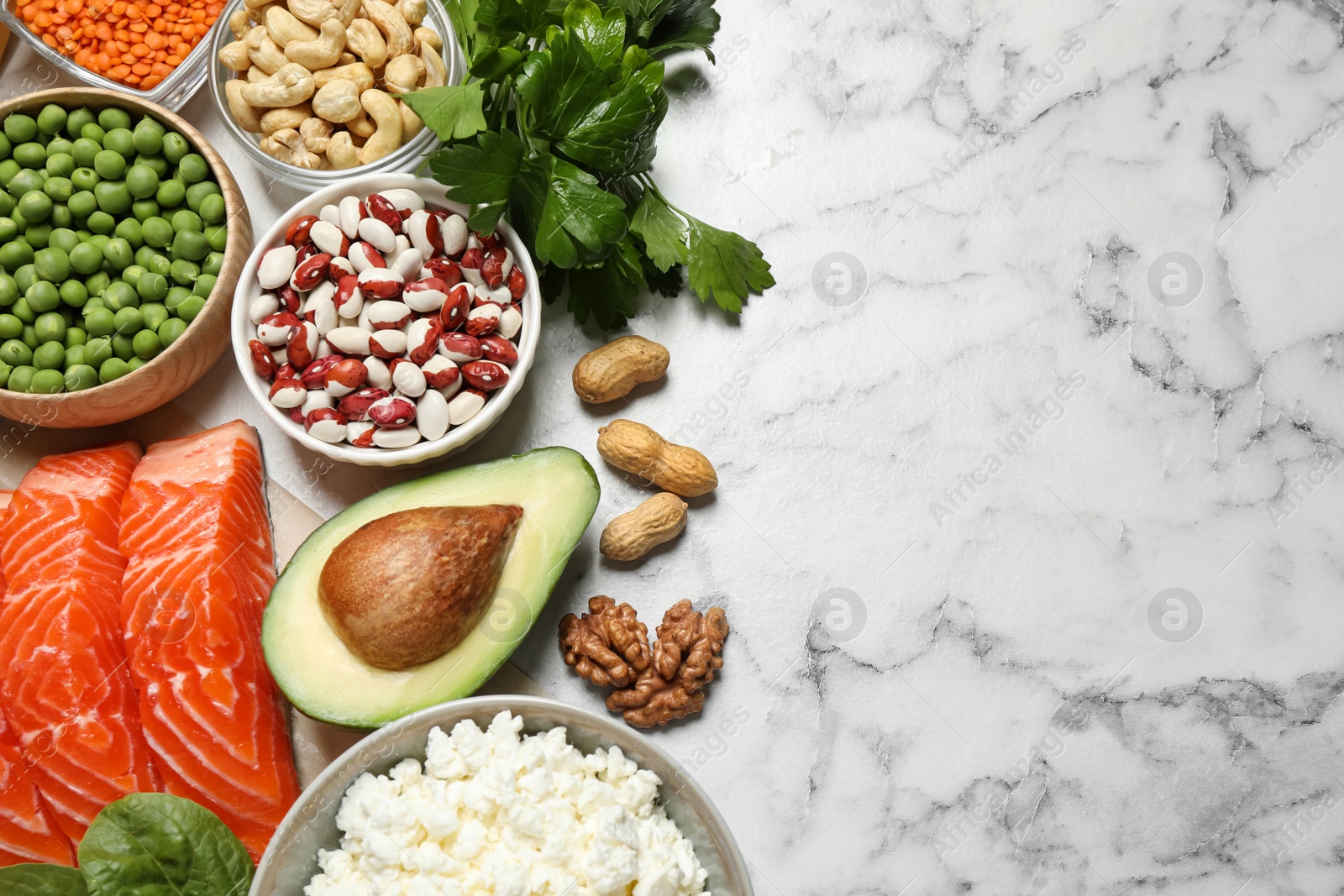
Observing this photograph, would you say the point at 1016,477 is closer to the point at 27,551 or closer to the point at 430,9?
the point at 430,9

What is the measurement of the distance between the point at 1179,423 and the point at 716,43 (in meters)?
0.95

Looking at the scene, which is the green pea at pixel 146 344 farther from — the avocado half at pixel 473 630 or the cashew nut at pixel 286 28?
the cashew nut at pixel 286 28

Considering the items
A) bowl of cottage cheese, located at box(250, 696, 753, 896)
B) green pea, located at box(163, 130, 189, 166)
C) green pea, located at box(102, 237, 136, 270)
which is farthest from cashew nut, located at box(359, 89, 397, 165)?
bowl of cottage cheese, located at box(250, 696, 753, 896)

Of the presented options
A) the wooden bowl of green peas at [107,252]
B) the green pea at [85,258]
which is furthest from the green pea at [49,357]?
the green pea at [85,258]

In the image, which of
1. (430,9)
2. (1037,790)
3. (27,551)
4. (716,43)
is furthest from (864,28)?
(27,551)

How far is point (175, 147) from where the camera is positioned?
1.39 meters

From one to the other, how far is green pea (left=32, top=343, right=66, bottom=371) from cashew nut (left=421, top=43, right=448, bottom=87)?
0.62 meters

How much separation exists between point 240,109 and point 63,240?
11.9 inches

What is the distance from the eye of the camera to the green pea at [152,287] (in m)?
1.37

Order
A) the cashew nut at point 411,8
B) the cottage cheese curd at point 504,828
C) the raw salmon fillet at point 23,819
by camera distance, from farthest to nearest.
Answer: the cashew nut at point 411,8 → the raw salmon fillet at point 23,819 → the cottage cheese curd at point 504,828

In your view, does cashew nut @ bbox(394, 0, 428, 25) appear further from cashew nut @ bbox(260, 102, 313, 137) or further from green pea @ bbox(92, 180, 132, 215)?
green pea @ bbox(92, 180, 132, 215)

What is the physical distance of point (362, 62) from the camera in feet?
4.61

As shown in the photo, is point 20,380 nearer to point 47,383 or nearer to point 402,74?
point 47,383

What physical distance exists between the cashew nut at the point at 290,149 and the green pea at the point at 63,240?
0.29 meters
